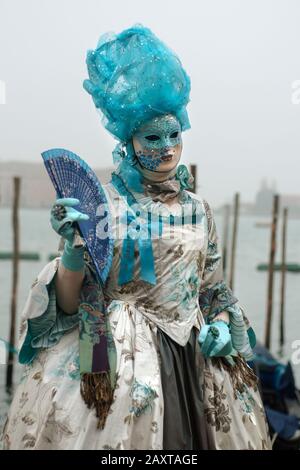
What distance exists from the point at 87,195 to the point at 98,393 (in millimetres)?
511

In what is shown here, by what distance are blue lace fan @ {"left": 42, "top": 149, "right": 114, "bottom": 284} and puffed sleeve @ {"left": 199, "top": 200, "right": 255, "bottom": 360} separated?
1.10 ft

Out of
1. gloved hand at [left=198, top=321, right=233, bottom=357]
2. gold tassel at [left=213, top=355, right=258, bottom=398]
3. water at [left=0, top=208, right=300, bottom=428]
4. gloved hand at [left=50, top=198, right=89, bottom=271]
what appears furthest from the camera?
water at [left=0, top=208, right=300, bottom=428]

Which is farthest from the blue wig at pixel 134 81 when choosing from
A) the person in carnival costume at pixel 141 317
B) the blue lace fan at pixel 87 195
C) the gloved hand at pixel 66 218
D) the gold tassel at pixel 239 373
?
the gold tassel at pixel 239 373

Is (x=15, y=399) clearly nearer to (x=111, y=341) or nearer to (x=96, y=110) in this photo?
(x=111, y=341)

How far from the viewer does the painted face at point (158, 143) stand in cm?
206

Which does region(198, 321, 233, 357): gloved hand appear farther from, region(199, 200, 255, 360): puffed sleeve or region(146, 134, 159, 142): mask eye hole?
region(146, 134, 159, 142): mask eye hole

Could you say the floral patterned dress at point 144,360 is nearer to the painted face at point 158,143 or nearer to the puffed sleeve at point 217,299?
Result: the puffed sleeve at point 217,299

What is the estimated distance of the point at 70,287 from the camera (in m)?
1.96

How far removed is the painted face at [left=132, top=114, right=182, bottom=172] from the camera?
81.2 inches

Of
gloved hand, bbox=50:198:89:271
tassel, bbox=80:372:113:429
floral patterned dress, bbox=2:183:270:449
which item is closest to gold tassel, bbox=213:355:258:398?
floral patterned dress, bbox=2:183:270:449

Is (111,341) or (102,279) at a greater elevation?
(102,279)

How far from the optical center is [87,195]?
6.46 ft

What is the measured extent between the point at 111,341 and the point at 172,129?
23.8 inches
